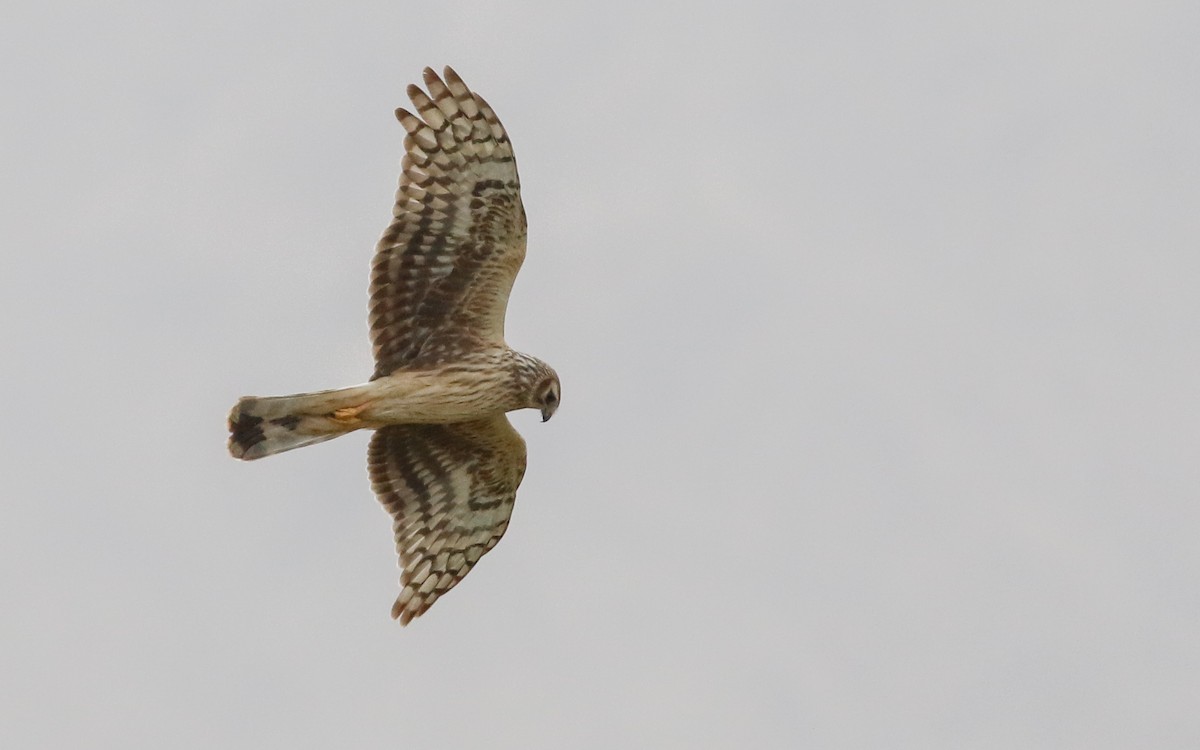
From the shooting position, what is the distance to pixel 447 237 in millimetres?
14742

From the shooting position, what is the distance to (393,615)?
1550 centimetres

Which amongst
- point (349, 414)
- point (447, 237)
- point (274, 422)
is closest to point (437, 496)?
point (349, 414)

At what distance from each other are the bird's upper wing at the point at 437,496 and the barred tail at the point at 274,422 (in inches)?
35.6

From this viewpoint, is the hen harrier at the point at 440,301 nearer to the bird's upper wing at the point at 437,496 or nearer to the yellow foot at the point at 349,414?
the yellow foot at the point at 349,414

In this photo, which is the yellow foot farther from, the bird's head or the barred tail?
the bird's head

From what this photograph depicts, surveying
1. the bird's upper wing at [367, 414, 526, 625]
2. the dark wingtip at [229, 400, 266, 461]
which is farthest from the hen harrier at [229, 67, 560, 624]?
the bird's upper wing at [367, 414, 526, 625]

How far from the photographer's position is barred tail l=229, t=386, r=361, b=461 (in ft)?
48.2

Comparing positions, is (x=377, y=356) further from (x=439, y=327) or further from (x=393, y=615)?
(x=393, y=615)

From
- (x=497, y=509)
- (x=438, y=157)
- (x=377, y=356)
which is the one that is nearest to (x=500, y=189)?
(x=438, y=157)

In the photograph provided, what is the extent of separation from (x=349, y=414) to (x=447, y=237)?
55.2 inches

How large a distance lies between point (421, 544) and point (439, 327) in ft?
5.86

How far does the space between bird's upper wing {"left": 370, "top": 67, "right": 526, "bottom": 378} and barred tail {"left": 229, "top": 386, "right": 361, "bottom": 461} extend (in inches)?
19.9

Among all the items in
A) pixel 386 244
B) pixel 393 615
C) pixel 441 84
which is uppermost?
pixel 441 84

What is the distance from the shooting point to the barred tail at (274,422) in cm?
1469
